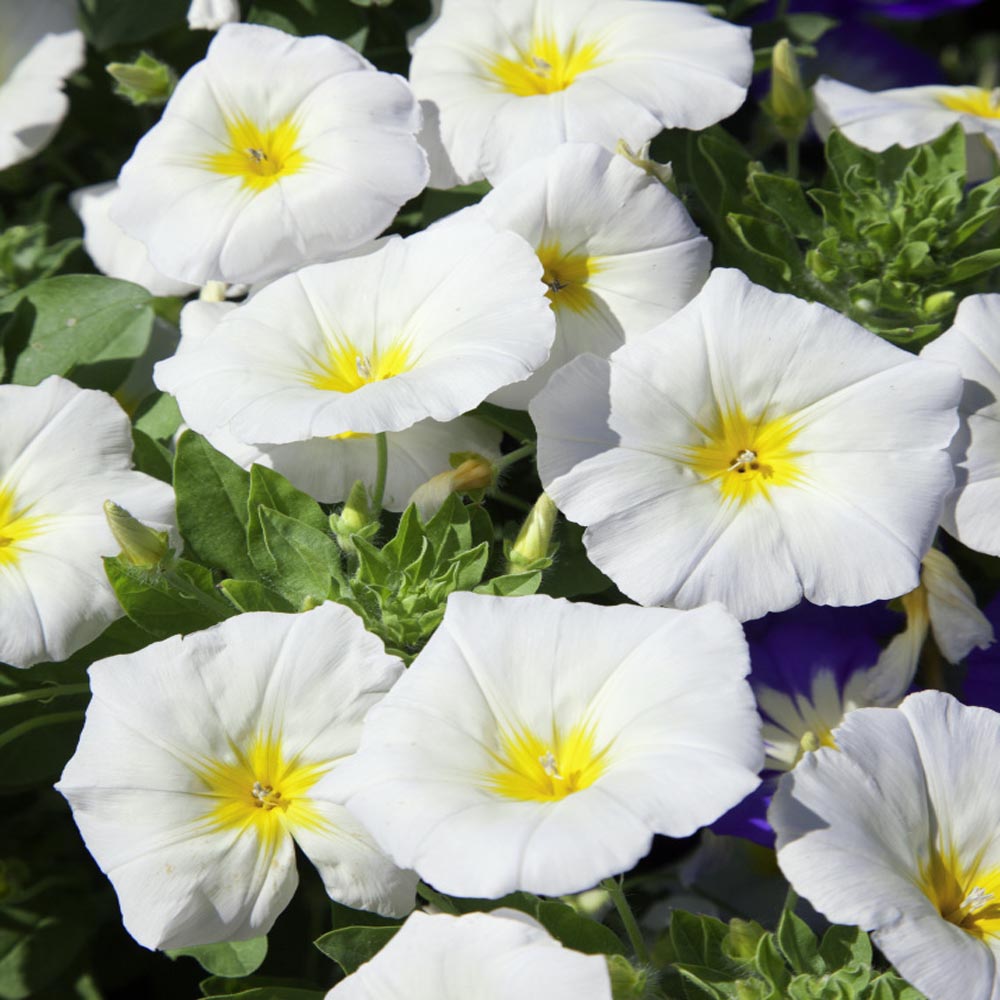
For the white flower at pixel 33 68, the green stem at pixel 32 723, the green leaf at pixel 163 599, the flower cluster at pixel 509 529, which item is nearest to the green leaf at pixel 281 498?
the flower cluster at pixel 509 529

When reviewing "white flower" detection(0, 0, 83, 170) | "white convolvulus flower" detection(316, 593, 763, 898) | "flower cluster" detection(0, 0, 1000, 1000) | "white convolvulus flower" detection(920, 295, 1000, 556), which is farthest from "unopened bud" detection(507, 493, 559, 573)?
"white flower" detection(0, 0, 83, 170)

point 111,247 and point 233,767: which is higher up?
point 111,247

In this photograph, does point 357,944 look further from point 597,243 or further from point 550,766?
point 597,243

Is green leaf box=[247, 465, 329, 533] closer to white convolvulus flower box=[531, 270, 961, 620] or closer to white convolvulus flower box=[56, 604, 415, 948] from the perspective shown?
white convolvulus flower box=[56, 604, 415, 948]

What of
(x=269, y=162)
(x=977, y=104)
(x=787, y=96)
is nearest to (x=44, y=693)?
(x=269, y=162)

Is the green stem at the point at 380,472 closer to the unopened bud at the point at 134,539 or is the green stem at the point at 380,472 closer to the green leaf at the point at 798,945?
the unopened bud at the point at 134,539

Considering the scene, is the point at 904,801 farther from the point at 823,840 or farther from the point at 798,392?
the point at 798,392
